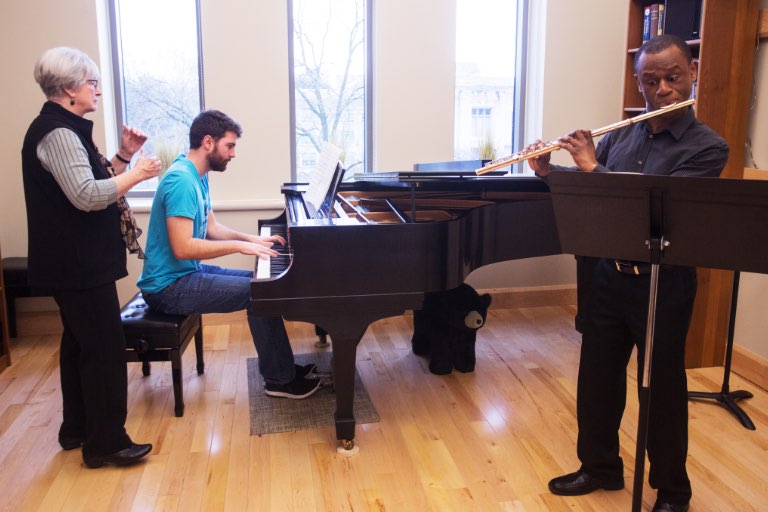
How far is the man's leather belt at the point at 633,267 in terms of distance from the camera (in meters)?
2.08

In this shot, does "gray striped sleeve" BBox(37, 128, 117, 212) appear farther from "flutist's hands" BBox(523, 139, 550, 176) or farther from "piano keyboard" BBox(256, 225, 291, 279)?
"flutist's hands" BBox(523, 139, 550, 176)

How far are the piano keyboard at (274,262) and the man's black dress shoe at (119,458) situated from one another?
805 millimetres

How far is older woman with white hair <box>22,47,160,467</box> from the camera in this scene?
2240 millimetres

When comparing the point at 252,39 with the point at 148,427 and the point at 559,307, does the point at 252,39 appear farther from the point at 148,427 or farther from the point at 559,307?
the point at 559,307

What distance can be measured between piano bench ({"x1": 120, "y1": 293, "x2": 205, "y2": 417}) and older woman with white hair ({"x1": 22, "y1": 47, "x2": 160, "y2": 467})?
0.28m

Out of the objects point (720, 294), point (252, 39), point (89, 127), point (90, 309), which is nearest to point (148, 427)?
point (90, 309)

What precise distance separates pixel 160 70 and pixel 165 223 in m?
1.82

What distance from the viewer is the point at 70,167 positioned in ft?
7.28

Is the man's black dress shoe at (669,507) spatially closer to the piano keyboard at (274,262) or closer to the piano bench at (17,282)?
the piano keyboard at (274,262)

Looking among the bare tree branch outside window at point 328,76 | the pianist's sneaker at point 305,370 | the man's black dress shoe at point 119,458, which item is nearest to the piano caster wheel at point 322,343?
the pianist's sneaker at point 305,370

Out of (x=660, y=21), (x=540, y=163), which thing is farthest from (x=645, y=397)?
(x=660, y=21)

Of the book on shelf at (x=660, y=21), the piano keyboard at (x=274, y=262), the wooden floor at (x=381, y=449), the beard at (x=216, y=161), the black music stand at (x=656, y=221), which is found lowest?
the wooden floor at (x=381, y=449)

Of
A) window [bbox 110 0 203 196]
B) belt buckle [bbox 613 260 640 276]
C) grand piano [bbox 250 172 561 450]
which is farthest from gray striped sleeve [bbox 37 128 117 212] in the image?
window [bbox 110 0 203 196]

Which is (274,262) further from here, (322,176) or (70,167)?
(70,167)
